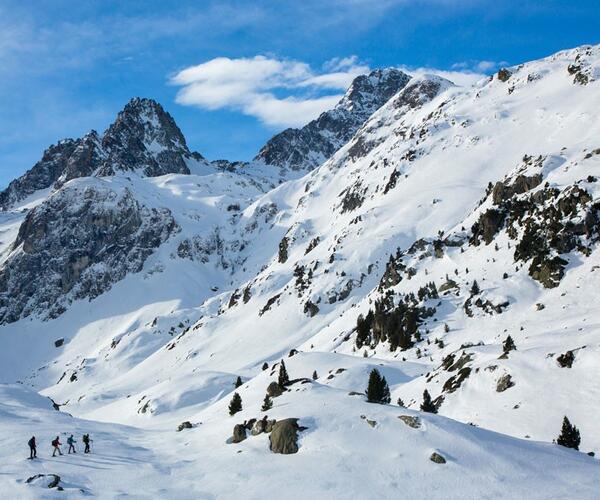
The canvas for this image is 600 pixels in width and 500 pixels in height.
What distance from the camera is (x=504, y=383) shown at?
3706 cm

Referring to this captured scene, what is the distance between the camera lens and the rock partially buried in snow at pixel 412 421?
2761 cm

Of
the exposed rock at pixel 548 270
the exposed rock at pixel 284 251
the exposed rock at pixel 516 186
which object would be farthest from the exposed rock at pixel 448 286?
the exposed rock at pixel 284 251

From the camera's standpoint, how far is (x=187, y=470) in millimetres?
26828

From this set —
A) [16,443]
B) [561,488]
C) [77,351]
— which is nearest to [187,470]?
[16,443]

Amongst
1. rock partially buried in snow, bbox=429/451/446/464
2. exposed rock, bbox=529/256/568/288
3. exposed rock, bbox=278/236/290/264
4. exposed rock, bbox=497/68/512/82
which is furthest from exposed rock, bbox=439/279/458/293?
exposed rock, bbox=497/68/512/82

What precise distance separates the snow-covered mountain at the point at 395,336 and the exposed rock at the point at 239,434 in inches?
4.3

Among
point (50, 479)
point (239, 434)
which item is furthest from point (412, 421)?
point (50, 479)

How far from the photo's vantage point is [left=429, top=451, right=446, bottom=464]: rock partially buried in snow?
23844mm

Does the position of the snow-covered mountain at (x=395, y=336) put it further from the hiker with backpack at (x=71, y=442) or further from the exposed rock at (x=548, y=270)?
the hiker with backpack at (x=71, y=442)

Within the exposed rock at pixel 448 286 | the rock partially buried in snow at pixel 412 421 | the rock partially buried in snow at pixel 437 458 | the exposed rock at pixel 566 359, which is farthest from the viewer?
the exposed rock at pixel 448 286

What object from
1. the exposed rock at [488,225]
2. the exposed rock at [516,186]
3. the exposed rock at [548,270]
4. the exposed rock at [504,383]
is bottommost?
the exposed rock at [504,383]

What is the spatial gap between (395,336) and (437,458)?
155ft

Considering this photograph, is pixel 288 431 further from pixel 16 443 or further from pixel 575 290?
pixel 575 290

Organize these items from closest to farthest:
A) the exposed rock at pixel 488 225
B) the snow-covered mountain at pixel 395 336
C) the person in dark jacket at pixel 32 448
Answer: the snow-covered mountain at pixel 395 336, the person in dark jacket at pixel 32 448, the exposed rock at pixel 488 225
